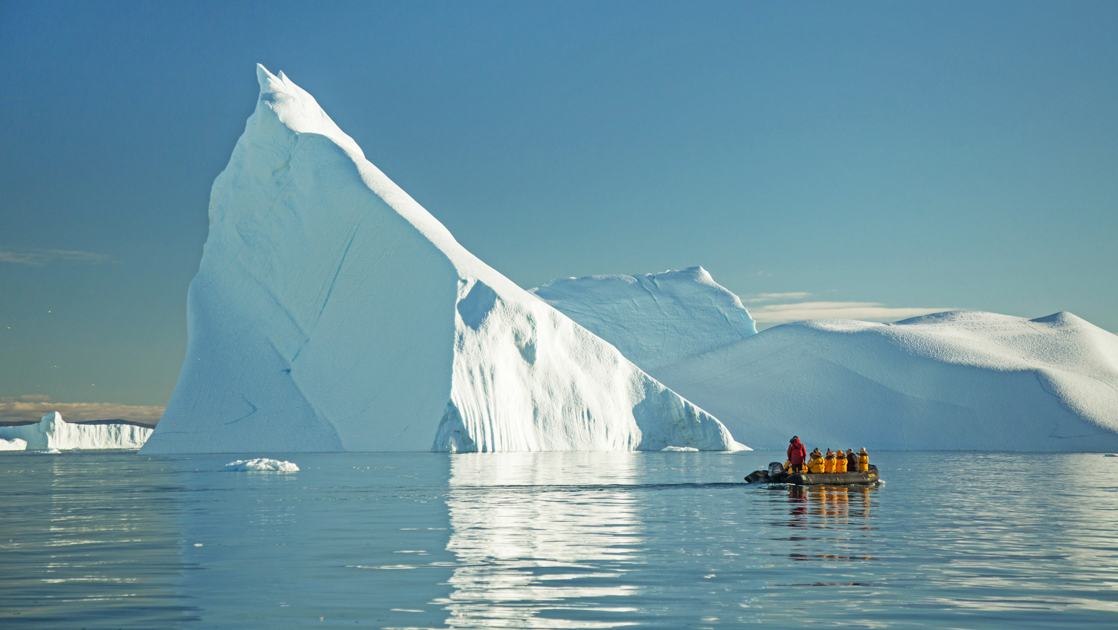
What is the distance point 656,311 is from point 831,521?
74410mm

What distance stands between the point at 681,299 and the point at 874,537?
77960 mm

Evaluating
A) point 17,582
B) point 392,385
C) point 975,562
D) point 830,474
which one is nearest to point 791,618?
point 975,562

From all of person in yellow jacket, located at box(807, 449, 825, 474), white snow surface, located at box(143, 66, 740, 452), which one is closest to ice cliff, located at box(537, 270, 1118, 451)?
white snow surface, located at box(143, 66, 740, 452)

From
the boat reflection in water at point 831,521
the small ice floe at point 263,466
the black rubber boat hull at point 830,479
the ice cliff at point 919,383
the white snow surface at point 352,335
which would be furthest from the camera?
the ice cliff at point 919,383

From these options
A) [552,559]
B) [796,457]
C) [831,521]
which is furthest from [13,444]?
[552,559]

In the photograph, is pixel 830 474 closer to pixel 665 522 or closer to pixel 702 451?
pixel 665 522

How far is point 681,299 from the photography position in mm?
88250

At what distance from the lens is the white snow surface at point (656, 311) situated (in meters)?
84.6

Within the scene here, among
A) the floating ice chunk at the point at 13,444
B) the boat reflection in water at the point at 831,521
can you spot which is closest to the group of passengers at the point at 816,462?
the boat reflection in water at the point at 831,521

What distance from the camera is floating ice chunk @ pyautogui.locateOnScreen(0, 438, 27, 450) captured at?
79625 millimetres

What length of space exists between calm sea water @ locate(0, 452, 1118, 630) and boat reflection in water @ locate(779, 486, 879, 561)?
6 cm

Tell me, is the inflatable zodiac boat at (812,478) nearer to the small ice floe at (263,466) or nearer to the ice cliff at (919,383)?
the small ice floe at (263,466)

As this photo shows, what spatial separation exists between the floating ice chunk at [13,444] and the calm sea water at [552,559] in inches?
2835

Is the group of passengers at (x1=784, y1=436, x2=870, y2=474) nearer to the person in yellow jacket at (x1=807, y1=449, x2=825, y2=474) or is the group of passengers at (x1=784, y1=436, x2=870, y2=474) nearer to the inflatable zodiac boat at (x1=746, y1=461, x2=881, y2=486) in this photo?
the person in yellow jacket at (x1=807, y1=449, x2=825, y2=474)
